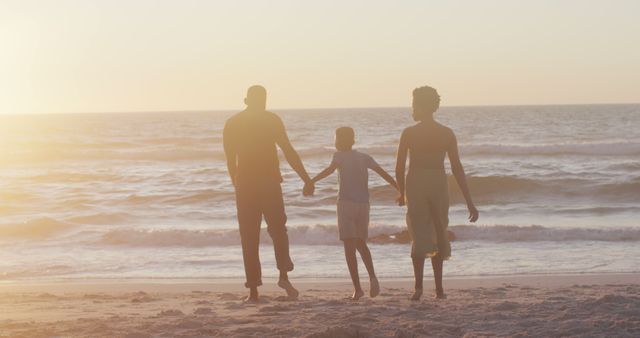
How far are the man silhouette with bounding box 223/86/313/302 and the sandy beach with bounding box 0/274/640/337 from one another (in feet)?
2.20

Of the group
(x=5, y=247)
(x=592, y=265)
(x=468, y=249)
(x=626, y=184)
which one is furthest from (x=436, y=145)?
(x=626, y=184)

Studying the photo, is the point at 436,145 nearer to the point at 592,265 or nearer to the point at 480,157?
the point at 592,265

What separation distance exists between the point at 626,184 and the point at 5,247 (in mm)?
15956

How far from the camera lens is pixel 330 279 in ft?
35.9

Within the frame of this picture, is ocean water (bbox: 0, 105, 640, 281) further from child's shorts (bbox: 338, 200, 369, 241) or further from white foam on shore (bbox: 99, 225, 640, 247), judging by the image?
child's shorts (bbox: 338, 200, 369, 241)

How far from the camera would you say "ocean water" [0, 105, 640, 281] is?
40.7 feet

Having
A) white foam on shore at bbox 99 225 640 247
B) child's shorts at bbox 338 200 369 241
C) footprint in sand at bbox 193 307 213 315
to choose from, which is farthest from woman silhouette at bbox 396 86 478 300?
white foam on shore at bbox 99 225 640 247

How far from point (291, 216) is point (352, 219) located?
11509 mm

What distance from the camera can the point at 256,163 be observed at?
8.02 metres

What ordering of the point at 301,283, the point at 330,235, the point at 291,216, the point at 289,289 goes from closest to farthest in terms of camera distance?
the point at 289,289
the point at 301,283
the point at 330,235
the point at 291,216

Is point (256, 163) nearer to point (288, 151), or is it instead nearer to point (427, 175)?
point (288, 151)

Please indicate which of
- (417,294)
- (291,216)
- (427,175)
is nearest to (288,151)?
(427,175)

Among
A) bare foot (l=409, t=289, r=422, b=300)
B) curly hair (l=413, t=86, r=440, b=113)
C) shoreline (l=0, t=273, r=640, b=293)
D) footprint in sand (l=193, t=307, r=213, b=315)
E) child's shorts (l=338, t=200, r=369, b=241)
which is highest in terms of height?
curly hair (l=413, t=86, r=440, b=113)

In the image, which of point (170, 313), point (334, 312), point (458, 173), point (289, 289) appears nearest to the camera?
point (334, 312)
